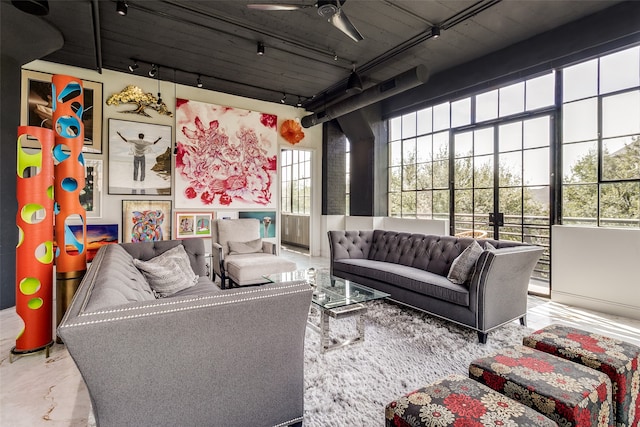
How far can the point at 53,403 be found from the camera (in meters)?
1.96

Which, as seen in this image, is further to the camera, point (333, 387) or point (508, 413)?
point (333, 387)

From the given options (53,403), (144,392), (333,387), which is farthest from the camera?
(333,387)

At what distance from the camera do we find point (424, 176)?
584 cm

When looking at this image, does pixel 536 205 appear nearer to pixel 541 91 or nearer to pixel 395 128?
pixel 541 91

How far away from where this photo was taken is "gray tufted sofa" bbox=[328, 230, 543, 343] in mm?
2768

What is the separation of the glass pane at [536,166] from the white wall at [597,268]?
0.71 m

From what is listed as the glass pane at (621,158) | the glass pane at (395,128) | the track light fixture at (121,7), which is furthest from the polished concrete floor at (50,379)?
the glass pane at (395,128)

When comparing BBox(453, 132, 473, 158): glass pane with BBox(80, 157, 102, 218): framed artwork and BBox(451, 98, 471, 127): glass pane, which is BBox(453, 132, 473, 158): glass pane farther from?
BBox(80, 157, 102, 218): framed artwork

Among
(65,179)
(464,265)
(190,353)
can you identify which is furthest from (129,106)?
(464,265)

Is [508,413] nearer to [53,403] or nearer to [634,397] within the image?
[634,397]

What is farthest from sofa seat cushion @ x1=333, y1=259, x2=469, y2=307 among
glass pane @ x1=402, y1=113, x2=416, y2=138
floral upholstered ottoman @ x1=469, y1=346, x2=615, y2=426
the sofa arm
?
glass pane @ x1=402, y1=113, x2=416, y2=138

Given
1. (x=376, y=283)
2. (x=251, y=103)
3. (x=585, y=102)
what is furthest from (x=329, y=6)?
(x=251, y=103)

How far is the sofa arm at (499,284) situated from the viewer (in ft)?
8.98

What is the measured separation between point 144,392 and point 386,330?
2.29 meters
